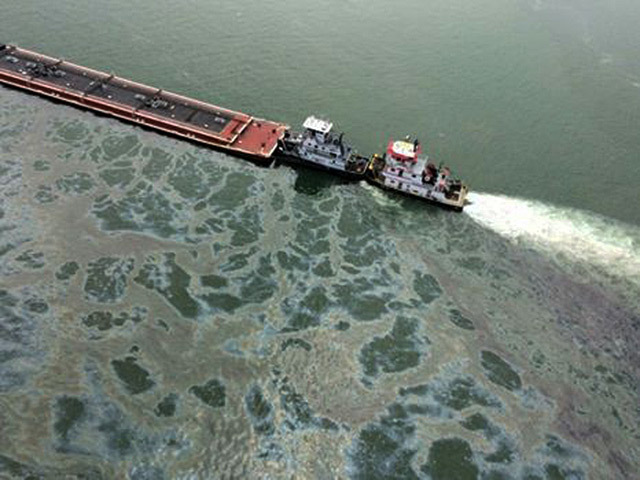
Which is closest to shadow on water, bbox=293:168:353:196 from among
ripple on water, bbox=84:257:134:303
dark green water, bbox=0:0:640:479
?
dark green water, bbox=0:0:640:479

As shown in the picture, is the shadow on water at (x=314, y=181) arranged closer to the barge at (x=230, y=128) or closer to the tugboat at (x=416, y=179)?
the barge at (x=230, y=128)

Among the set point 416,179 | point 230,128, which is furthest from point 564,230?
point 230,128

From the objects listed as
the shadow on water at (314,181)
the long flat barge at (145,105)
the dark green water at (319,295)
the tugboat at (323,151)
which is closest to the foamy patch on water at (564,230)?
the dark green water at (319,295)

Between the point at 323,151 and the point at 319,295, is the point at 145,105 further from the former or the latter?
the point at 319,295

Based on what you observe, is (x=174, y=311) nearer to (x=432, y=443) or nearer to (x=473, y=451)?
(x=432, y=443)

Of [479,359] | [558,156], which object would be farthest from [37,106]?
[558,156]

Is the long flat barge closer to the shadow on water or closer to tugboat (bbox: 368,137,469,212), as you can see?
the shadow on water
